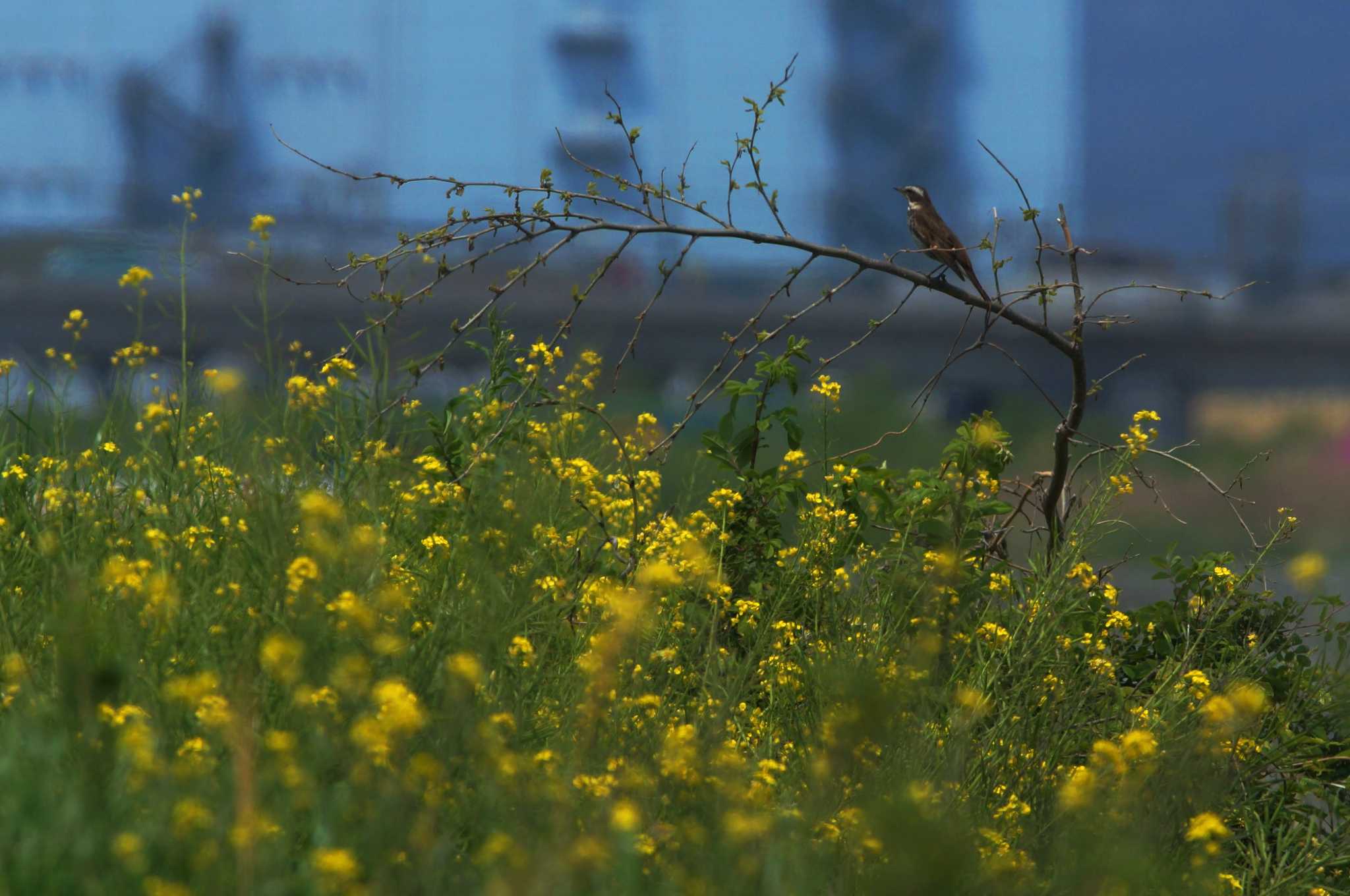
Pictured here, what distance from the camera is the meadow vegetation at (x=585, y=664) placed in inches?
80.8

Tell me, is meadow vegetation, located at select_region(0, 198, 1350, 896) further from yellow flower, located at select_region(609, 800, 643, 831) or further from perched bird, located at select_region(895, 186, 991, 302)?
perched bird, located at select_region(895, 186, 991, 302)

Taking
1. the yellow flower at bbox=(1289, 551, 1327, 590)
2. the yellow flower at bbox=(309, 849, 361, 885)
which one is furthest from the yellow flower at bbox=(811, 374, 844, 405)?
the yellow flower at bbox=(309, 849, 361, 885)

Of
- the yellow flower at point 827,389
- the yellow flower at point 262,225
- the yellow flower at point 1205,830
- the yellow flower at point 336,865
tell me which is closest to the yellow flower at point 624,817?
the yellow flower at point 336,865

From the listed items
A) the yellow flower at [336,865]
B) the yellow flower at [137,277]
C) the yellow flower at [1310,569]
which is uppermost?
the yellow flower at [137,277]

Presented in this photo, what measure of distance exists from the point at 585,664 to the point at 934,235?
2790mm

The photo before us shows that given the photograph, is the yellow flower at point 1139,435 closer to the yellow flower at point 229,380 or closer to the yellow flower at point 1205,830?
the yellow flower at point 1205,830

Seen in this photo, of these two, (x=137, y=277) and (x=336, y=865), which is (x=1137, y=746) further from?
(x=137, y=277)

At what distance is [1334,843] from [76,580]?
3176mm

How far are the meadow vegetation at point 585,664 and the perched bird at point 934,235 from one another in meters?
0.68

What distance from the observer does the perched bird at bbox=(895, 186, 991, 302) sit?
467cm

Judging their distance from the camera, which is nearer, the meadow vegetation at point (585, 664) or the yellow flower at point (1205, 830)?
the meadow vegetation at point (585, 664)

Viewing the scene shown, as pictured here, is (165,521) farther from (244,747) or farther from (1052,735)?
(1052,735)

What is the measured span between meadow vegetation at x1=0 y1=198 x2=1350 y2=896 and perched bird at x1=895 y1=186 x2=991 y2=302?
68 cm

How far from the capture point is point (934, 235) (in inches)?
198
